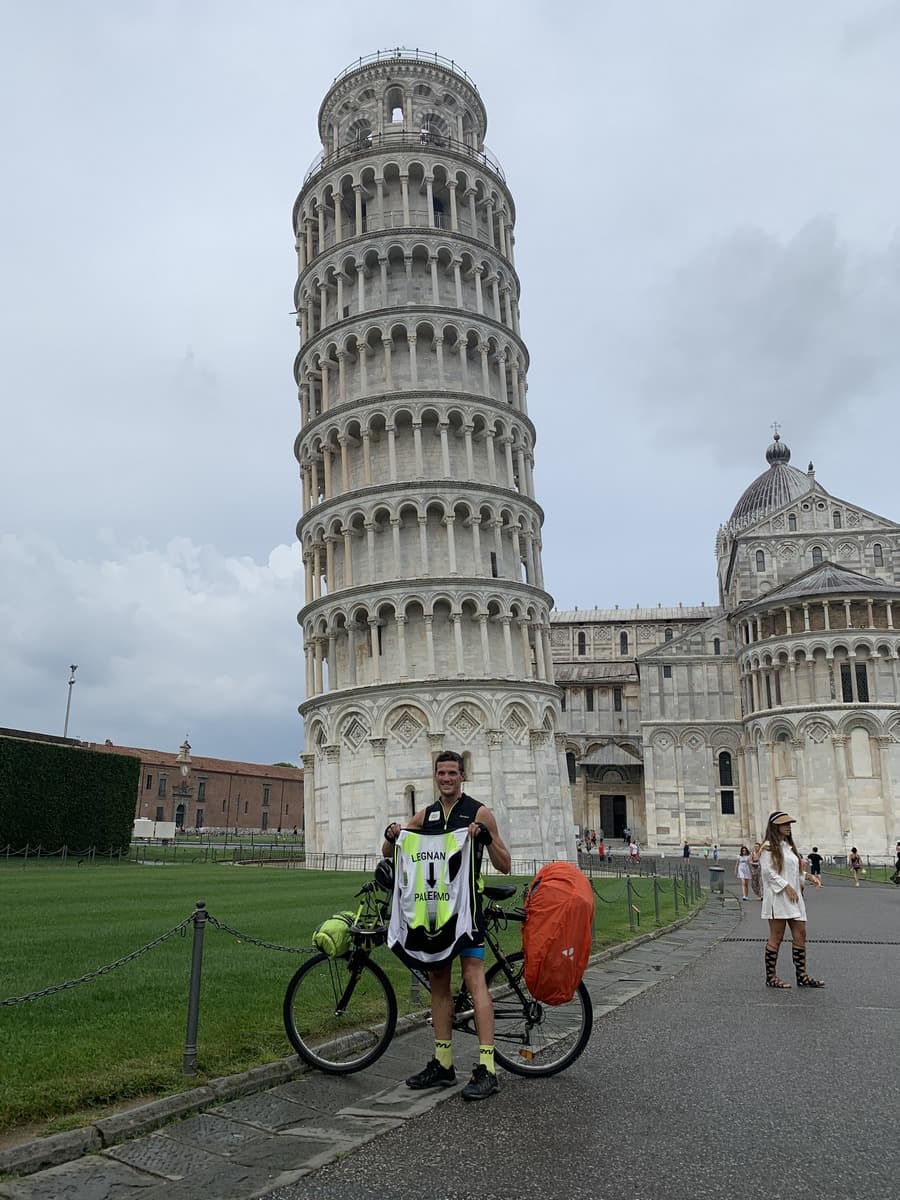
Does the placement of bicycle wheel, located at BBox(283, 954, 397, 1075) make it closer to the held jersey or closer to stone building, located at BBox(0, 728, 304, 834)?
the held jersey

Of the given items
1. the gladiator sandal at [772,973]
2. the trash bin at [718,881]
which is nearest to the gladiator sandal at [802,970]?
the gladiator sandal at [772,973]

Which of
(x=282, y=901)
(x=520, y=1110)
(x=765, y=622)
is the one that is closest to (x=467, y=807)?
(x=520, y=1110)

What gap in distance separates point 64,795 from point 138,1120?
41.9 m

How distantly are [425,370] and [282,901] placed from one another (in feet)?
103

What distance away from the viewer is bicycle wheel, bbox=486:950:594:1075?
7.17 metres

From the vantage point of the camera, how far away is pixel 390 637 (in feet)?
140

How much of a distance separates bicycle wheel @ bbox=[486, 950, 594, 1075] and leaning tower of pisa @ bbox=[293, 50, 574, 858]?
103ft

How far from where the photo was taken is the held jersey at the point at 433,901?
6.82 meters

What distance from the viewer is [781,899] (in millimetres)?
11680

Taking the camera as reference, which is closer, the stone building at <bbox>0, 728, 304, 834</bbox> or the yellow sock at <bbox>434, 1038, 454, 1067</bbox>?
the yellow sock at <bbox>434, 1038, 454, 1067</bbox>

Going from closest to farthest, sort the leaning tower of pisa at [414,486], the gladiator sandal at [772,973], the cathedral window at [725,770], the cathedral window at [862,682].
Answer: the gladiator sandal at [772,973] < the leaning tower of pisa at [414,486] < the cathedral window at [862,682] < the cathedral window at [725,770]

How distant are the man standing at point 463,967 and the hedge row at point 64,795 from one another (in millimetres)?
39587

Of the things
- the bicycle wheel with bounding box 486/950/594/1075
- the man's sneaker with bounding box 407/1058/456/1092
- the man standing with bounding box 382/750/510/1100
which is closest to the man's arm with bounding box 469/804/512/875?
the man standing with bounding box 382/750/510/1100

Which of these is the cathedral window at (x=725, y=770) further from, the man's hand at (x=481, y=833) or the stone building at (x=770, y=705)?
the man's hand at (x=481, y=833)
